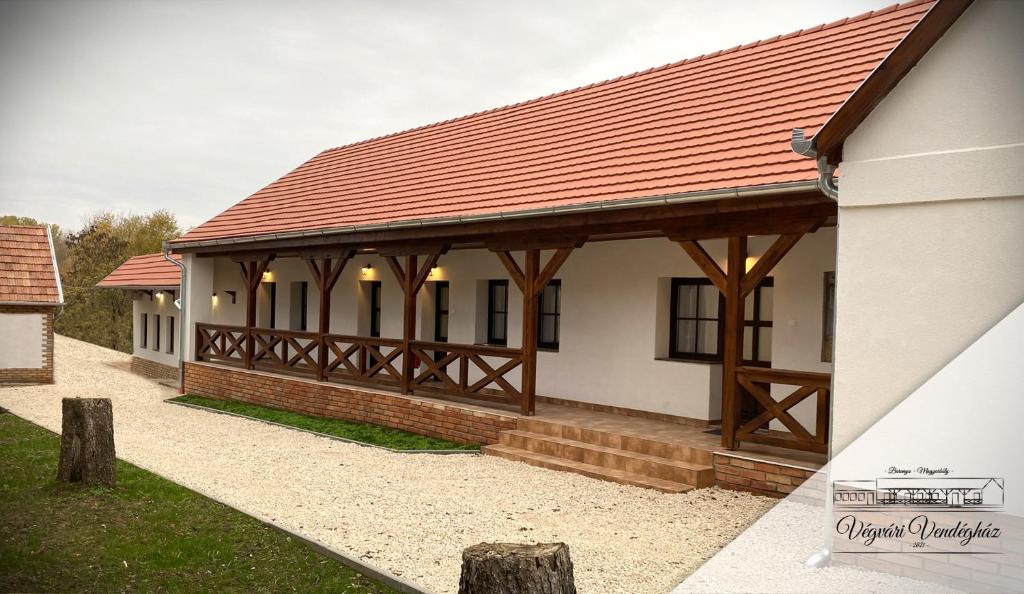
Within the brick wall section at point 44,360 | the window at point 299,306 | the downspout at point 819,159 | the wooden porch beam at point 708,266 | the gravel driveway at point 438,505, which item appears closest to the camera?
the downspout at point 819,159

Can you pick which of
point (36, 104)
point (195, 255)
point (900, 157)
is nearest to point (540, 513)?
point (900, 157)

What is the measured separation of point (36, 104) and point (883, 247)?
641cm

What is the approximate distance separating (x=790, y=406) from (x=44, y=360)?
681 inches

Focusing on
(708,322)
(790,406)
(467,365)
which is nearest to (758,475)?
(790,406)

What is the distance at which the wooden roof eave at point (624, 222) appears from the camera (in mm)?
7309

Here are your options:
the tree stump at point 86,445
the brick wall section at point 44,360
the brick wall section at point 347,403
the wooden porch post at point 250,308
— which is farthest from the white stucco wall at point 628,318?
the brick wall section at point 44,360

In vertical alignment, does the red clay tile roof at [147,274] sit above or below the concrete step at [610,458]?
above

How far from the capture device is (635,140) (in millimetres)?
10305

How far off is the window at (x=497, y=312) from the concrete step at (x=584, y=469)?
3.39 m

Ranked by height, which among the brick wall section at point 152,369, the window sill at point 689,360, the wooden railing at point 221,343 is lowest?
the brick wall section at point 152,369

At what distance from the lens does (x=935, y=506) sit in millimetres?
4922

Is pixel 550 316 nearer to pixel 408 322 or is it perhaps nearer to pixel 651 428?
pixel 408 322

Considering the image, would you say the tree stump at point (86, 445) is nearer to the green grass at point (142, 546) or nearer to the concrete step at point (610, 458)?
the green grass at point (142, 546)

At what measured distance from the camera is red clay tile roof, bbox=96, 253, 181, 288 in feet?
70.5
